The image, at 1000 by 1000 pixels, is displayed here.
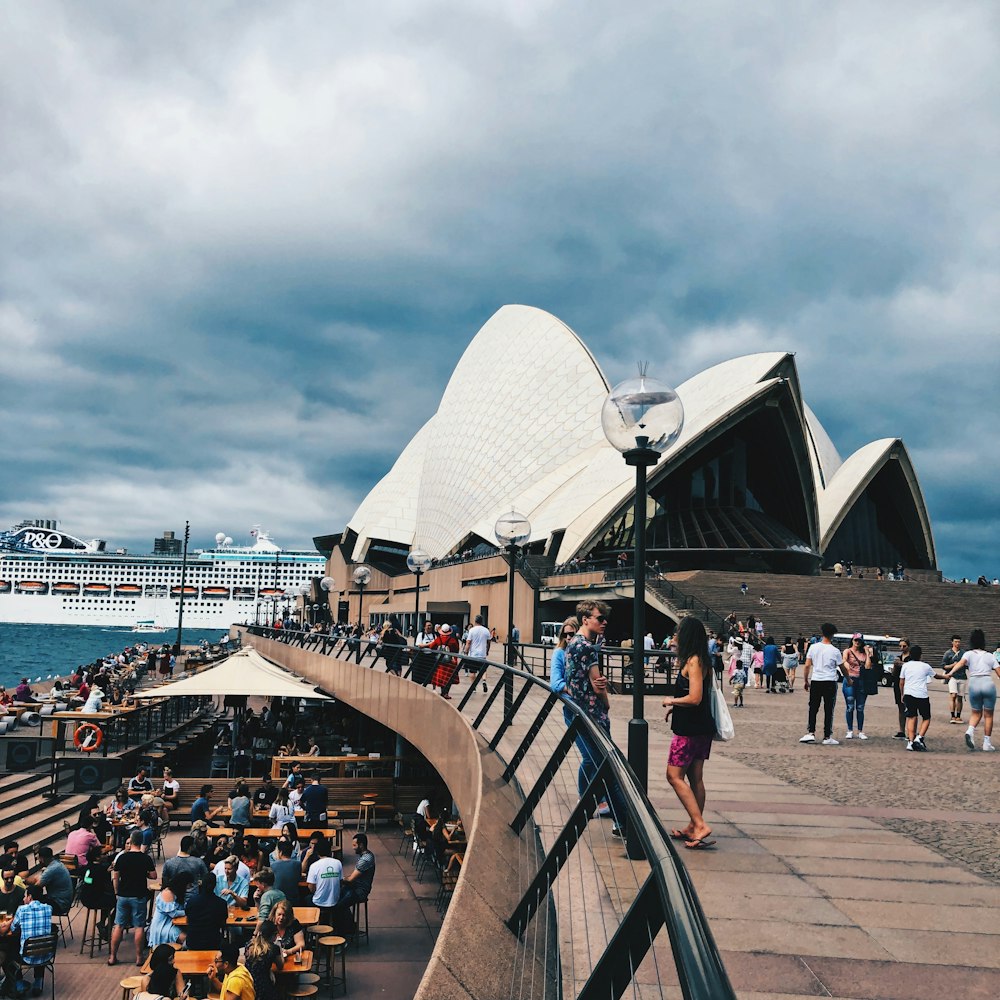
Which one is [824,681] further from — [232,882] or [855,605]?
[855,605]

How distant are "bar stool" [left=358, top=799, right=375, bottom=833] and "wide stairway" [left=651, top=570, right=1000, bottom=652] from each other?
14328mm

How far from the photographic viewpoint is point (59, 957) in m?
10.7

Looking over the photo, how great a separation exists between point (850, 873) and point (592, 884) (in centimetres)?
154

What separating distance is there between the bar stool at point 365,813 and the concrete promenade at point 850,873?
9709mm

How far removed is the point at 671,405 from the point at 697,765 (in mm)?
2150

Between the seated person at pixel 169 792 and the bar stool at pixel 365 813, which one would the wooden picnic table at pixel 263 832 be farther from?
the seated person at pixel 169 792

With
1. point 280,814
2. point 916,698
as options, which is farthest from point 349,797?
point 916,698

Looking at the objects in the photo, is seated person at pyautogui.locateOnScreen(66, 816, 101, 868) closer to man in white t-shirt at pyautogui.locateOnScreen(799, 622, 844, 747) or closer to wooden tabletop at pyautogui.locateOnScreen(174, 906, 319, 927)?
wooden tabletop at pyautogui.locateOnScreen(174, 906, 319, 927)

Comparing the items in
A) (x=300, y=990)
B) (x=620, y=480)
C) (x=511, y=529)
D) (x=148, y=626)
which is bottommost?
(x=300, y=990)

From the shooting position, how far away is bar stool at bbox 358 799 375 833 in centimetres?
1633

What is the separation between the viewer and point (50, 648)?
83875 millimetres

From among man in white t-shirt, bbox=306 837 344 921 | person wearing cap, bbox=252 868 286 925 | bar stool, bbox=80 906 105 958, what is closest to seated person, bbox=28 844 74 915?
bar stool, bbox=80 906 105 958

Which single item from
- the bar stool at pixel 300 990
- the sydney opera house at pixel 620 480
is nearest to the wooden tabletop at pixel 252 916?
the bar stool at pixel 300 990

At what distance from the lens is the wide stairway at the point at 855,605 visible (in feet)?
90.1
